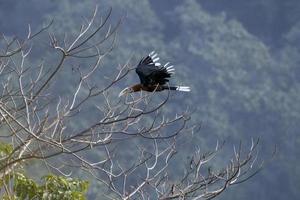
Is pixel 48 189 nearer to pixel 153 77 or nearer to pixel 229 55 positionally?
pixel 153 77

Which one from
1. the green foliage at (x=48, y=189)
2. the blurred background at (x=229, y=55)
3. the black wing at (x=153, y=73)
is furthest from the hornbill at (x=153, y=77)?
the blurred background at (x=229, y=55)

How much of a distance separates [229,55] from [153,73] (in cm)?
1973

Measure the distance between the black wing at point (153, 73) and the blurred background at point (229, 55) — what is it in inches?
488

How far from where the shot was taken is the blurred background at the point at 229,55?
19203 millimetres

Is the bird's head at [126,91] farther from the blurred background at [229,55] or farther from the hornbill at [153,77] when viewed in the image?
the blurred background at [229,55]

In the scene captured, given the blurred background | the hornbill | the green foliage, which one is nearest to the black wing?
the hornbill

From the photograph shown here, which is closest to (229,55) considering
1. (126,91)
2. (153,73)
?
(153,73)

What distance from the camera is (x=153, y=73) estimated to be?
4.11 metres

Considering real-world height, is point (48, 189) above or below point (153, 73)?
below

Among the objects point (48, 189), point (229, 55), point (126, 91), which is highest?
point (229, 55)

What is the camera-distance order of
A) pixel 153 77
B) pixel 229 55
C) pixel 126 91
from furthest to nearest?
pixel 229 55 → pixel 153 77 → pixel 126 91

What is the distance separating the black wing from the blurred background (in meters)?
12.4

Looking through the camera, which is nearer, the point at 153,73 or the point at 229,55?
the point at 153,73

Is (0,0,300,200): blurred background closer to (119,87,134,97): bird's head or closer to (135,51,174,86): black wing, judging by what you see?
(135,51,174,86): black wing
